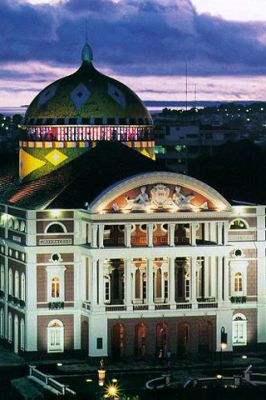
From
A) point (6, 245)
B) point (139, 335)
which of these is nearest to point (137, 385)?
point (139, 335)

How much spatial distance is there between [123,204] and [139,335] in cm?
673

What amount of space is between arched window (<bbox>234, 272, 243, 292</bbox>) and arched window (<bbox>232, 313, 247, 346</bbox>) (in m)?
1.33

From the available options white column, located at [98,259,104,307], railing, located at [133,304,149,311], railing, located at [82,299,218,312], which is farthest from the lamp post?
white column, located at [98,259,104,307]

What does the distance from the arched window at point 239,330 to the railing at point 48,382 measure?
13.0 m

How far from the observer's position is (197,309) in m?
107

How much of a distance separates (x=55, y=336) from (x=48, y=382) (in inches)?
425

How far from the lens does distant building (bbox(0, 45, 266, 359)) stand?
10619cm

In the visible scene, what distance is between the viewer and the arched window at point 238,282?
361 ft

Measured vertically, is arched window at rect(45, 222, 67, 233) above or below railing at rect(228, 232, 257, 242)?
above

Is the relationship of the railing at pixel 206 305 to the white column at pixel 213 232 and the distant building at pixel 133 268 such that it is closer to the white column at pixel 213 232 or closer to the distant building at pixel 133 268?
the distant building at pixel 133 268

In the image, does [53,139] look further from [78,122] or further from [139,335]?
[139,335]

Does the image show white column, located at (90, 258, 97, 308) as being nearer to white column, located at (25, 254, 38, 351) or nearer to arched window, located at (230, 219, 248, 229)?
white column, located at (25, 254, 38, 351)

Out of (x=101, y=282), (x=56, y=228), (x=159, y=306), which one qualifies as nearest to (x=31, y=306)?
(x=101, y=282)

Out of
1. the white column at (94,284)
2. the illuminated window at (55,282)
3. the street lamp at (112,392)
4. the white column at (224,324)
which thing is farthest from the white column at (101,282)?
the street lamp at (112,392)
